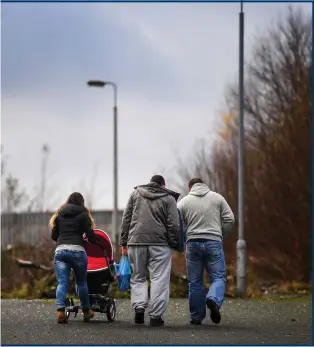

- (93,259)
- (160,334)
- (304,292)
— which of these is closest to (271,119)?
(304,292)

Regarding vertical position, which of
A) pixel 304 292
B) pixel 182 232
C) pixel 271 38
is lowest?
pixel 304 292

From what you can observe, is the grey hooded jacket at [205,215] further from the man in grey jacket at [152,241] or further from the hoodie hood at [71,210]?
the hoodie hood at [71,210]

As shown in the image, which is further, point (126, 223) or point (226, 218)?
point (226, 218)

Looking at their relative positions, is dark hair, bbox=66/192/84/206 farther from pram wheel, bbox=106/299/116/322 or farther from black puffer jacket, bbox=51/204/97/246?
pram wheel, bbox=106/299/116/322

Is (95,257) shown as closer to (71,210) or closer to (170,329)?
(71,210)

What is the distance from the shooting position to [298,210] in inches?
1113

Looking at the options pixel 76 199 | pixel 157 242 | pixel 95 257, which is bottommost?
→ pixel 95 257

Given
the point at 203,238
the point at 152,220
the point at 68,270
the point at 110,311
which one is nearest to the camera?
the point at 152,220

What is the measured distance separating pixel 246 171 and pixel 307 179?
171 centimetres

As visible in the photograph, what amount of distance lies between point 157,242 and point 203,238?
663 mm

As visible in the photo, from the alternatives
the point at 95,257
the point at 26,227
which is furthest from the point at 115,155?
the point at 95,257

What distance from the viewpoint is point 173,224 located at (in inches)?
530

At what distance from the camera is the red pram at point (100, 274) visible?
1456 cm

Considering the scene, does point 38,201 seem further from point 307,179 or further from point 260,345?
point 260,345
